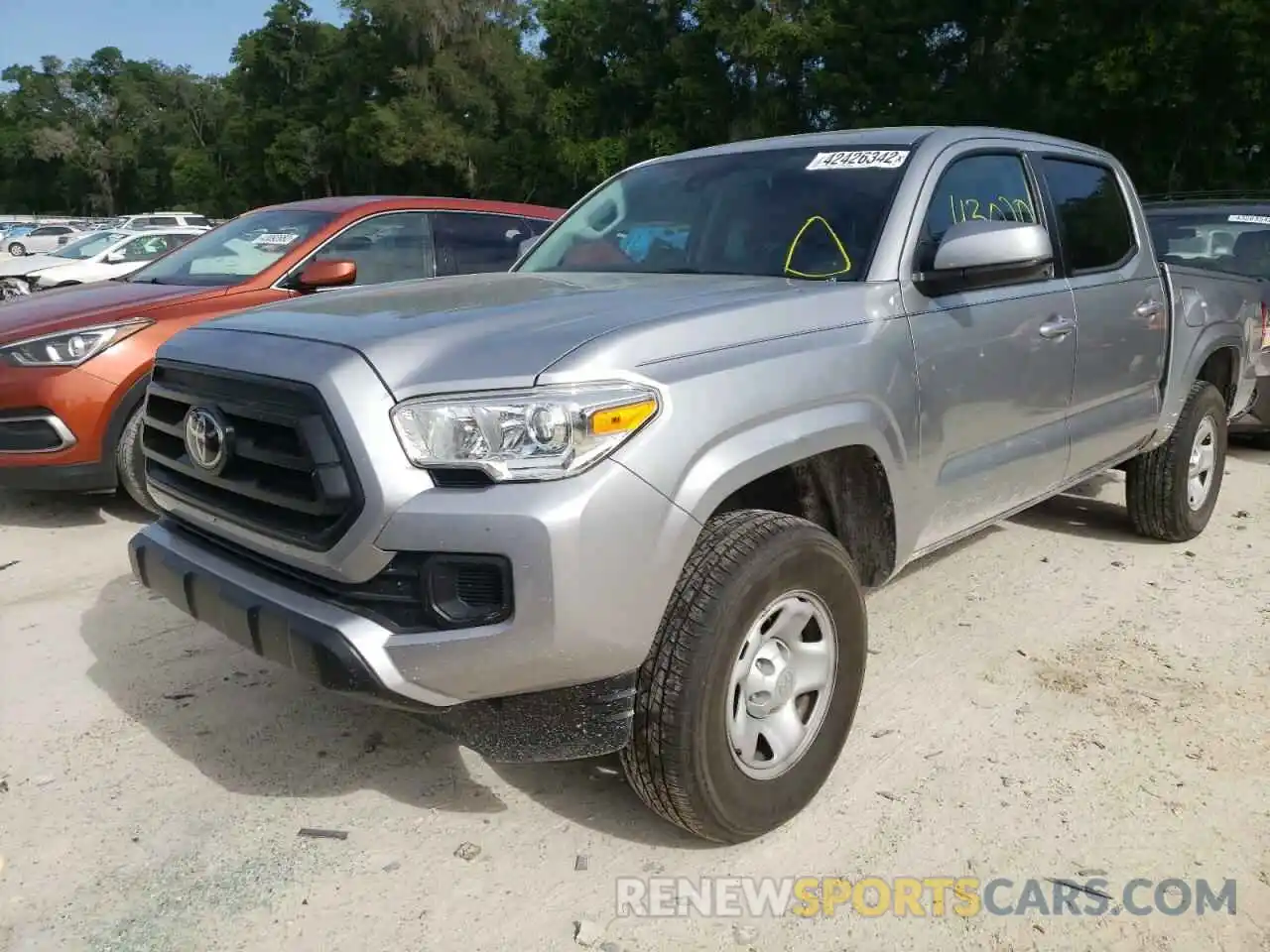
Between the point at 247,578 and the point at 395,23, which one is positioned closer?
the point at 247,578

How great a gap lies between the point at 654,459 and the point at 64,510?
4.54m

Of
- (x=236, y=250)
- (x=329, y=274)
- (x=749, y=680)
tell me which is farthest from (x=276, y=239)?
(x=749, y=680)

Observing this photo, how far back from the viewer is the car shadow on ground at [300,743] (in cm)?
283

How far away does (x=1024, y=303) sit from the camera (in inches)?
138

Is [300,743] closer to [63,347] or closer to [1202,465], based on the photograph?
[63,347]

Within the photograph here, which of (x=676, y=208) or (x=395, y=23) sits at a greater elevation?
(x=395, y=23)

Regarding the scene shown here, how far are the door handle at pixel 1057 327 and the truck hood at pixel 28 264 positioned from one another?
1537cm

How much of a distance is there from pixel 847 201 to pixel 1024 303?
0.75 m

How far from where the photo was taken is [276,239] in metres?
5.88

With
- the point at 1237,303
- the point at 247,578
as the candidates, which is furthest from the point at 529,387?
the point at 1237,303

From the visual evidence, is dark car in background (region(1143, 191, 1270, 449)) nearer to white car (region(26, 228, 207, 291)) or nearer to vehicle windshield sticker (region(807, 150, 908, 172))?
vehicle windshield sticker (region(807, 150, 908, 172))

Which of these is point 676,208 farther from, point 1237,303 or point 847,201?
point 1237,303

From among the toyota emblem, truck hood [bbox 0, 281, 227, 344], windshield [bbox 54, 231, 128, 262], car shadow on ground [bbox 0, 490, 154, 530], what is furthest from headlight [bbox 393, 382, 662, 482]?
windshield [bbox 54, 231, 128, 262]

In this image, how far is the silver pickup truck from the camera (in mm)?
2156
